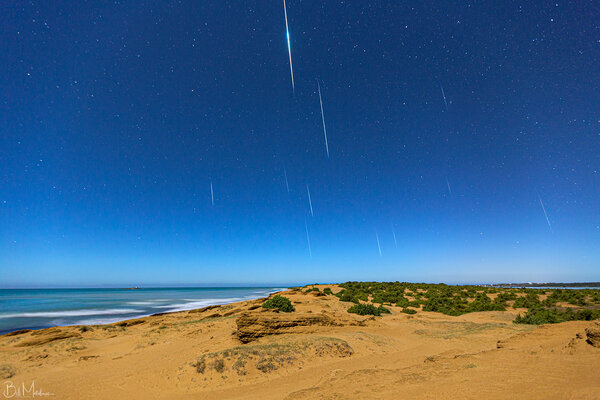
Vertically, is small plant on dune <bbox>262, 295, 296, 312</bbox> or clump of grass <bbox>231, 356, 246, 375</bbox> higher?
clump of grass <bbox>231, 356, 246, 375</bbox>

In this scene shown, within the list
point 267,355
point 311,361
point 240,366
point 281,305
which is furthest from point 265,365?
point 281,305

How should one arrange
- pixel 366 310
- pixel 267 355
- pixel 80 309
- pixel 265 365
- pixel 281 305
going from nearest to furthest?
pixel 265 365, pixel 267 355, pixel 281 305, pixel 366 310, pixel 80 309

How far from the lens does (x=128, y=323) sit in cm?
2091

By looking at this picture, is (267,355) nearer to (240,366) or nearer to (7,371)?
(240,366)

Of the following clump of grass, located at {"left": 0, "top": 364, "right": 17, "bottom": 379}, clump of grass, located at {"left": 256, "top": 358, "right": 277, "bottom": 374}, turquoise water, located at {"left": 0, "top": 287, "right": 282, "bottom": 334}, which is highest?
clump of grass, located at {"left": 0, "top": 364, "right": 17, "bottom": 379}

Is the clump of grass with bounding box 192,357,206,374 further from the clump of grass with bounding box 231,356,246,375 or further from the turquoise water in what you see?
the turquoise water

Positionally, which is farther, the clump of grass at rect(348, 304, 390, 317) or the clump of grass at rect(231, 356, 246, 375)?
the clump of grass at rect(348, 304, 390, 317)

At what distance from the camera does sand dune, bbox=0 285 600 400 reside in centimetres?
481

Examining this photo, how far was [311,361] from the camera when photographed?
953cm

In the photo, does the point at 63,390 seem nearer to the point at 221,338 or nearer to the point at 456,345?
the point at 221,338

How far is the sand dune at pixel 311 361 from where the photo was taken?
481 cm

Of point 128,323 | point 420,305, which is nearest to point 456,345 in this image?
point 420,305

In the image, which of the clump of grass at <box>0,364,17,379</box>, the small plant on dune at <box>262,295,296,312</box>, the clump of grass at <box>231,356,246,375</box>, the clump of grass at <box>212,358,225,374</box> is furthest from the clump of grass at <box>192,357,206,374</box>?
the small plant on dune at <box>262,295,296,312</box>

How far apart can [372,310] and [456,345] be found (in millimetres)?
8236
